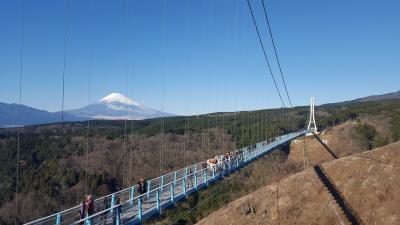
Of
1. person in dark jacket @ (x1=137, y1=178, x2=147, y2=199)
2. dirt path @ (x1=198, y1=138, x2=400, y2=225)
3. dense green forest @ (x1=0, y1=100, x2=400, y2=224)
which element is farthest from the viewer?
dense green forest @ (x1=0, y1=100, x2=400, y2=224)

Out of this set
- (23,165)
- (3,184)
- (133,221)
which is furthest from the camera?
(23,165)

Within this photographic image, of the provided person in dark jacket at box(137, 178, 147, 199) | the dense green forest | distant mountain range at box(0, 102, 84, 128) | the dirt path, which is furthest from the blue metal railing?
A: the dirt path

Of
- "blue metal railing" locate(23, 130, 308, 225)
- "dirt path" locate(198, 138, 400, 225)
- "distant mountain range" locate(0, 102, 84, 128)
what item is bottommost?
"dirt path" locate(198, 138, 400, 225)

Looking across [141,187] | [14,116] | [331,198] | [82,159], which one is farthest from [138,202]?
[14,116]

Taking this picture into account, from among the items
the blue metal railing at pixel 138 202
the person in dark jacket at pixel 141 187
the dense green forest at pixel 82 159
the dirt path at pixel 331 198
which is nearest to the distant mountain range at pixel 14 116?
the blue metal railing at pixel 138 202

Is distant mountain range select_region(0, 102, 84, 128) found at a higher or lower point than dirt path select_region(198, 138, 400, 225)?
higher

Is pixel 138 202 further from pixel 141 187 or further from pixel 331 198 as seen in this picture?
pixel 331 198

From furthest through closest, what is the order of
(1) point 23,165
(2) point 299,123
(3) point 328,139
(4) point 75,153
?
(2) point 299,123 < (3) point 328,139 < (4) point 75,153 < (1) point 23,165

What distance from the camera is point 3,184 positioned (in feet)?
204

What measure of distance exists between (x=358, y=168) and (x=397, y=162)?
5.12 metres

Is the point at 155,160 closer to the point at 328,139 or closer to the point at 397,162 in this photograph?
the point at 397,162

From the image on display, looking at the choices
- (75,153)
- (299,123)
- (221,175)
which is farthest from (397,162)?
(299,123)

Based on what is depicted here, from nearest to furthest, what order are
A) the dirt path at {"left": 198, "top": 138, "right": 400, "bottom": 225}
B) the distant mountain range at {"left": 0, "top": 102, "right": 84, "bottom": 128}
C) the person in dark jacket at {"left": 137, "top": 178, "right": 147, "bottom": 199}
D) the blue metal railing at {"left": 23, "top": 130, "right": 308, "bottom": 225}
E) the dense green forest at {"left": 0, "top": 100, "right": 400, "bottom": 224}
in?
the blue metal railing at {"left": 23, "top": 130, "right": 308, "bottom": 225}
the distant mountain range at {"left": 0, "top": 102, "right": 84, "bottom": 128}
the person in dark jacket at {"left": 137, "top": 178, "right": 147, "bottom": 199}
the dirt path at {"left": 198, "top": 138, "right": 400, "bottom": 225}
the dense green forest at {"left": 0, "top": 100, "right": 400, "bottom": 224}

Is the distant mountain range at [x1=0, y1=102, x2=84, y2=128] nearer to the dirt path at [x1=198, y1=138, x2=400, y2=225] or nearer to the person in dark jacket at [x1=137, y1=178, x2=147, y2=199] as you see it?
the person in dark jacket at [x1=137, y1=178, x2=147, y2=199]
